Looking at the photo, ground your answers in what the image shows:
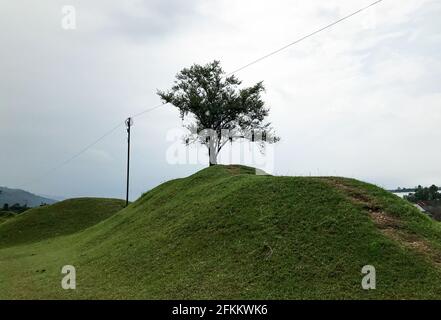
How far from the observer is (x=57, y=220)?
137 feet

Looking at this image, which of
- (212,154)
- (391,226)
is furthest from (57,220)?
(391,226)

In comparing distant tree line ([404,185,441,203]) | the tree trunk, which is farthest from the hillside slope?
distant tree line ([404,185,441,203])

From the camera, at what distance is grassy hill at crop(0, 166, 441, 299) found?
11.2m

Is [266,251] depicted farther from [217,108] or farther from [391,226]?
[217,108]

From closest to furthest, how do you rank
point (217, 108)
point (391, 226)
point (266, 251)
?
point (266, 251)
point (391, 226)
point (217, 108)

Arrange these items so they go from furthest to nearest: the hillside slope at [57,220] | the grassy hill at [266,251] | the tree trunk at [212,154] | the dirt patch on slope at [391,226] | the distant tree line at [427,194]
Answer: the distant tree line at [427,194], the tree trunk at [212,154], the hillside slope at [57,220], the dirt patch on slope at [391,226], the grassy hill at [266,251]

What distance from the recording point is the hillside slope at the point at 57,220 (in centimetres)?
3759

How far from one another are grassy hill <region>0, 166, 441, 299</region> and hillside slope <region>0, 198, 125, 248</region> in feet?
57.0

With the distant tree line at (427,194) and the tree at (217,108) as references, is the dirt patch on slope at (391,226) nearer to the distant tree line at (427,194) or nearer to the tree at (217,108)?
the tree at (217,108)

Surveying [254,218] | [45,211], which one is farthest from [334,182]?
[45,211]

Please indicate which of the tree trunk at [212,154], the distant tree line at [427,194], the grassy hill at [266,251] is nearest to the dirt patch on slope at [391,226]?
the grassy hill at [266,251]

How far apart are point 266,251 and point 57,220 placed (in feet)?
111

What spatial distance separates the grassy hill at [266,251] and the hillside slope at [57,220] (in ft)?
57.0

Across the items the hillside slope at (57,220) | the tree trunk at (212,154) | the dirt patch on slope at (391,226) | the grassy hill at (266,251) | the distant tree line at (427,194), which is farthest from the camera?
the distant tree line at (427,194)
